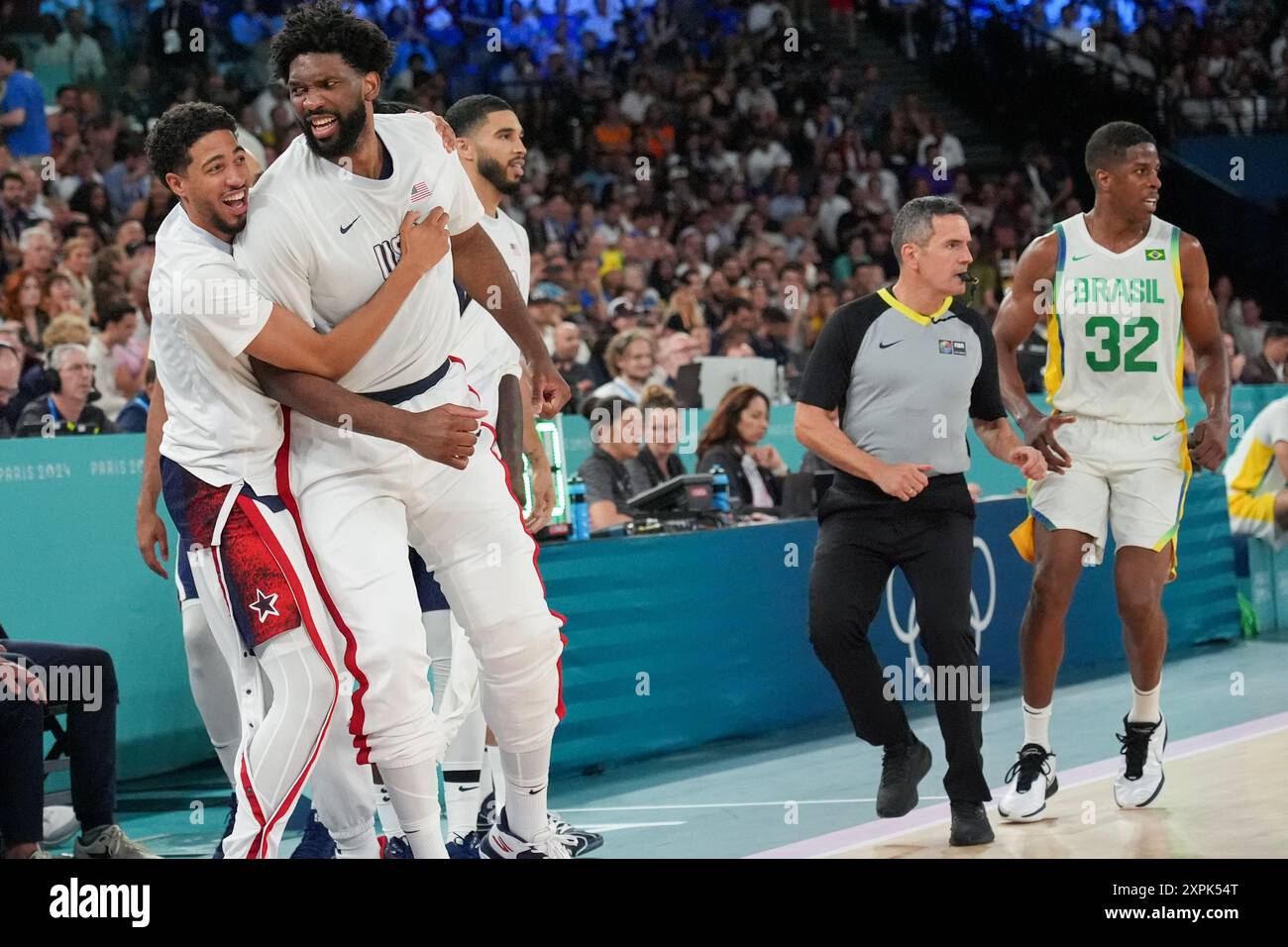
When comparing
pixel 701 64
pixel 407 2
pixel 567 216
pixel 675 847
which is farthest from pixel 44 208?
pixel 701 64

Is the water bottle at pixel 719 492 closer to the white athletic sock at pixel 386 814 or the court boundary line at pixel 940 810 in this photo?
the court boundary line at pixel 940 810

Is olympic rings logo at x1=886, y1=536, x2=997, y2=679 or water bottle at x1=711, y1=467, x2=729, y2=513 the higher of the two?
water bottle at x1=711, y1=467, x2=729, y2=513

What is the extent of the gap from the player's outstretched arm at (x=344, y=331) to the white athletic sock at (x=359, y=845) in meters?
1.20

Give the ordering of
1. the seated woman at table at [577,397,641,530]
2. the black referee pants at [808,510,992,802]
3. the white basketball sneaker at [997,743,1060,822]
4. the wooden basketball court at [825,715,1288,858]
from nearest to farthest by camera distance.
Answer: the wooden basketball court at [825,715,1288,858] < the black referee pants at [808,510,992,802] < the white basketball sneaker at [997,743,1060,822] < the seated woman at table at [577,397,641,530]

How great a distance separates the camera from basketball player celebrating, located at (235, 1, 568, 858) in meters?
3.95

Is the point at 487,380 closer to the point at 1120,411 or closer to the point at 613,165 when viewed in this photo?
the point at 1120,411

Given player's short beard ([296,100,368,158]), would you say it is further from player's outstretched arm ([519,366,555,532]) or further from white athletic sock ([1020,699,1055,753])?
white athletic sock ([1020,699,1055,753])

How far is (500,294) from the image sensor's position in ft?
14.9

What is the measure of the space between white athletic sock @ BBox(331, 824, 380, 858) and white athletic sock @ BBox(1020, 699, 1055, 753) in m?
2.36

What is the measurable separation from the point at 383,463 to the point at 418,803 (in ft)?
2.75

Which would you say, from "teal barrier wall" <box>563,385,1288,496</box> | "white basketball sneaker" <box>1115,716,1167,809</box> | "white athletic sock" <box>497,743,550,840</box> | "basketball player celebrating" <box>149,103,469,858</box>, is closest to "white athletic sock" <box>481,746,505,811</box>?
"white athletic sock" <box>497,743,550,840</box>

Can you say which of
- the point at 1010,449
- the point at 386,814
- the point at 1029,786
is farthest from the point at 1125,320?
the point at 386,814

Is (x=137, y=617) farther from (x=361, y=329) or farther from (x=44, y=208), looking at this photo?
(x=44, y=208)

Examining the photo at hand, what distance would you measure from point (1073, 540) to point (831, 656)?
1053 millimetres
